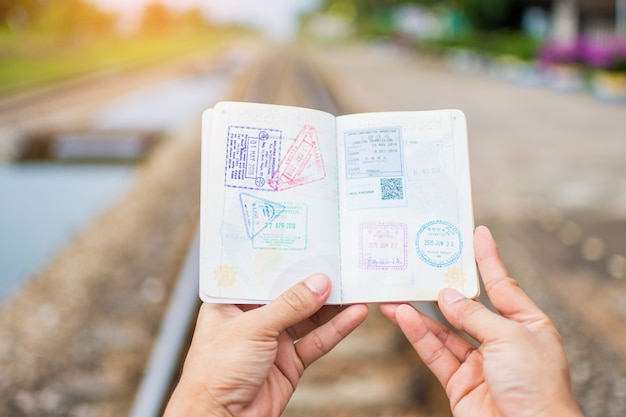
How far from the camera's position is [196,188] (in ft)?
35.6

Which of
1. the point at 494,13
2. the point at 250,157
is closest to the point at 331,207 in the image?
the point at 250,157

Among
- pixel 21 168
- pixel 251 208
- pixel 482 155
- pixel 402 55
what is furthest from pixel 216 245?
pixel 402 55

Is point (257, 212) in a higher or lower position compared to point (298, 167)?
lower

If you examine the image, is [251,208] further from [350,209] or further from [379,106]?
[379,106]

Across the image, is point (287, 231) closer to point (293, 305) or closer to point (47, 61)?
point (293, 305)

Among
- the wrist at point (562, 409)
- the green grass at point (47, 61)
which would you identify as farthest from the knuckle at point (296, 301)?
the green grass at point (47, 61)

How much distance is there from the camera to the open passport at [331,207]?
7.31 ft

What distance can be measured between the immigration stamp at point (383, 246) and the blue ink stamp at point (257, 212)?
0.30 m

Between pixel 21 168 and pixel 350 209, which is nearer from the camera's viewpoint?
pixel 350 209

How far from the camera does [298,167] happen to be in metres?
2.23

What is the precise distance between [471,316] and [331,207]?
568 millimetres

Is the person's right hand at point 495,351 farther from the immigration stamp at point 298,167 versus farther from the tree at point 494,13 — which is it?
the tree at point 494,13

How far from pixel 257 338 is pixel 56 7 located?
273 feet

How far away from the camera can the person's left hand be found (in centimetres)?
206
